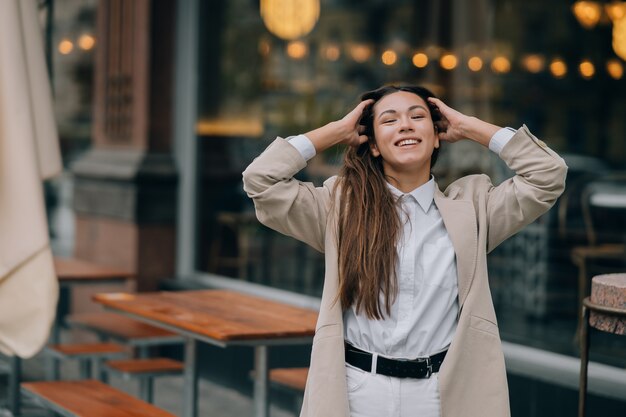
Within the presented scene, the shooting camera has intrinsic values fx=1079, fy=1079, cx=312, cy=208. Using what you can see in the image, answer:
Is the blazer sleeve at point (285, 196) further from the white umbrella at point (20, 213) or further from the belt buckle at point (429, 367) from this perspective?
the white umbrella at point (20, 213)

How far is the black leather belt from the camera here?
2941 millimetres

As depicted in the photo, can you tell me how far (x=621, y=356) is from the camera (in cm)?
592

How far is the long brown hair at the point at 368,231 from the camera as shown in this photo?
3008 millimetres

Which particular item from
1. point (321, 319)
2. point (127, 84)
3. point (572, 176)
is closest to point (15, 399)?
point (127, 84)

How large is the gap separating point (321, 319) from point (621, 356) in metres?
3.36

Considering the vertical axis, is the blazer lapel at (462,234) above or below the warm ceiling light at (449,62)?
below

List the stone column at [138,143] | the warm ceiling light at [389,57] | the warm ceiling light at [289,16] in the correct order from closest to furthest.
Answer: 1. the stone column at [138,143]
2. the warm ceiling light at [289,16]
3. the warm ceiling light at [389,57]

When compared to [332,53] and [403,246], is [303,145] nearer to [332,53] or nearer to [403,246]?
[403,246]

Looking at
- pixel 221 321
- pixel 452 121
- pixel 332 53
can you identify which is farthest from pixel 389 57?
pixel 452 121

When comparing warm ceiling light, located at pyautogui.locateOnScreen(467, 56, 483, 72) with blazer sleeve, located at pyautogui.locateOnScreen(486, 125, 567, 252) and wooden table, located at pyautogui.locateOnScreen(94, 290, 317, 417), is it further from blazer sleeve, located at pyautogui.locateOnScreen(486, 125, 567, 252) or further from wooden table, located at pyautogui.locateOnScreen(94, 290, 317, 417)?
blazer sleeve, located at pyautogui.locateOnScreen(486, 125, 567, 252)

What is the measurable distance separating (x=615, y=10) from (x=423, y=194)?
27.0 ft

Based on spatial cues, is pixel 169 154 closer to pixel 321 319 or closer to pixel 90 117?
pixel 90 117

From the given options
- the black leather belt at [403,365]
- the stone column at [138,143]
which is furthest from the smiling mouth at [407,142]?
the stone column at [138,143]

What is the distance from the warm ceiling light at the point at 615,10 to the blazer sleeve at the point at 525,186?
7.63 meters
